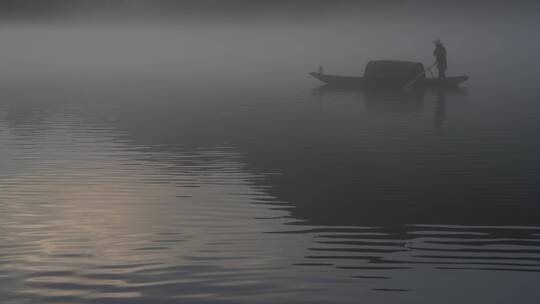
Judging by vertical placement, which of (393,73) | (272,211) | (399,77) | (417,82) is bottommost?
(272,211)

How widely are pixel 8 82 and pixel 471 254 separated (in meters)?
77.0

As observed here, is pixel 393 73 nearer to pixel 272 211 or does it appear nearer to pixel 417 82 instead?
pixel 417 82

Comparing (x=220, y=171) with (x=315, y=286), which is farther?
(x=220, y=171)

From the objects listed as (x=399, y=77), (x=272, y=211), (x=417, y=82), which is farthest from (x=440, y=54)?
(x=272, y=211)

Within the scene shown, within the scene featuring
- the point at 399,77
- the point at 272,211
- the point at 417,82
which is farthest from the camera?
the point at 399,77

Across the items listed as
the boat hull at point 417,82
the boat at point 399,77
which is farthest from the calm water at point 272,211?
the boat at point 399,77

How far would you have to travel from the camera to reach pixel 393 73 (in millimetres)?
62875

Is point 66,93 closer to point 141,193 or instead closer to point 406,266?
point 141,193

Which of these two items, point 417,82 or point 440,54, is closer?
point 440,54

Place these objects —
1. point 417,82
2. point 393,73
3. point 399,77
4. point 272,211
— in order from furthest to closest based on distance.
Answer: point 393,73 → point 399,77 → point 417,82 → point 272,211

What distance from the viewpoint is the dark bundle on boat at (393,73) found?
205ft

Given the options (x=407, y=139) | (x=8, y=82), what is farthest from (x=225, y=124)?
(x=8, y=82)

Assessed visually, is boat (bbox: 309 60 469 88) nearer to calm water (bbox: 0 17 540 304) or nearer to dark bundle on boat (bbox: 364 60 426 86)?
dark bundle on boat (bbox: 364 60 426 86)

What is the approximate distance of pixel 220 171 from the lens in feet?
83.3
